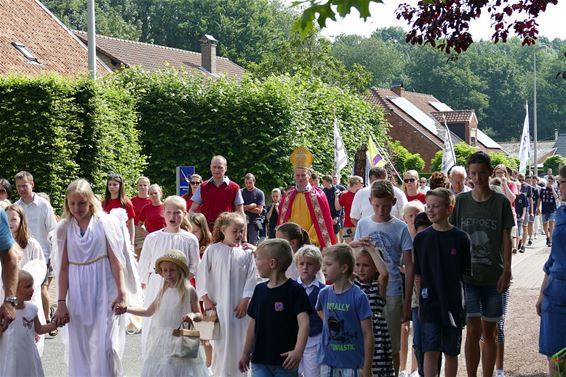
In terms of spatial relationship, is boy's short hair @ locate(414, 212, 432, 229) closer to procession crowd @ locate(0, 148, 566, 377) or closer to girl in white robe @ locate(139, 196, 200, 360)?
procession crowd @ locate(0, 148, 566, 377)

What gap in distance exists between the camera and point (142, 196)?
17516mm

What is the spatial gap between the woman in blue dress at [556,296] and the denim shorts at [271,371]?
213 centimetres

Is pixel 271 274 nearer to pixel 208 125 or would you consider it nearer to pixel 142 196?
pixel 142 196

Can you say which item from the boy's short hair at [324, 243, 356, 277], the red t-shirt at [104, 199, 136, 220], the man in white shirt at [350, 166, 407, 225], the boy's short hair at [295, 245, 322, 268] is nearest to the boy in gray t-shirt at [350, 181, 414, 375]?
the boy's short hair at [295, 245, 322, 268]

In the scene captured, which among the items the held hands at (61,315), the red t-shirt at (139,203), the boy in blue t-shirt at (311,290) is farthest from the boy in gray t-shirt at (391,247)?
the red t-shirt at (139,203)

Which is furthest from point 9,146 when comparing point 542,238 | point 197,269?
point 542,238

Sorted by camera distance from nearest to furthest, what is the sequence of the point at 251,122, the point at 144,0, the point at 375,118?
the point at 251,122
the point at 375,118
the point at 144,0

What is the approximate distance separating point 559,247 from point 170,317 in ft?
10.1

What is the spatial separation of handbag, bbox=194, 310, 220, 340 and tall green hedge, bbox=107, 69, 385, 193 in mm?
20652

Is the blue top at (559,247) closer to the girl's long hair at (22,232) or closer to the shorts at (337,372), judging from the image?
the shorts at (337,372)

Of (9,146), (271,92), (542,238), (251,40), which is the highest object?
(251,40)

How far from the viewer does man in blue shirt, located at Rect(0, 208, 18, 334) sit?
281 inches

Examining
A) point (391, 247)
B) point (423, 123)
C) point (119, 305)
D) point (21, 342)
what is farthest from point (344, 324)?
point (423, 123)

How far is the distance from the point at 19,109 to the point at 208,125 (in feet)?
30.0
